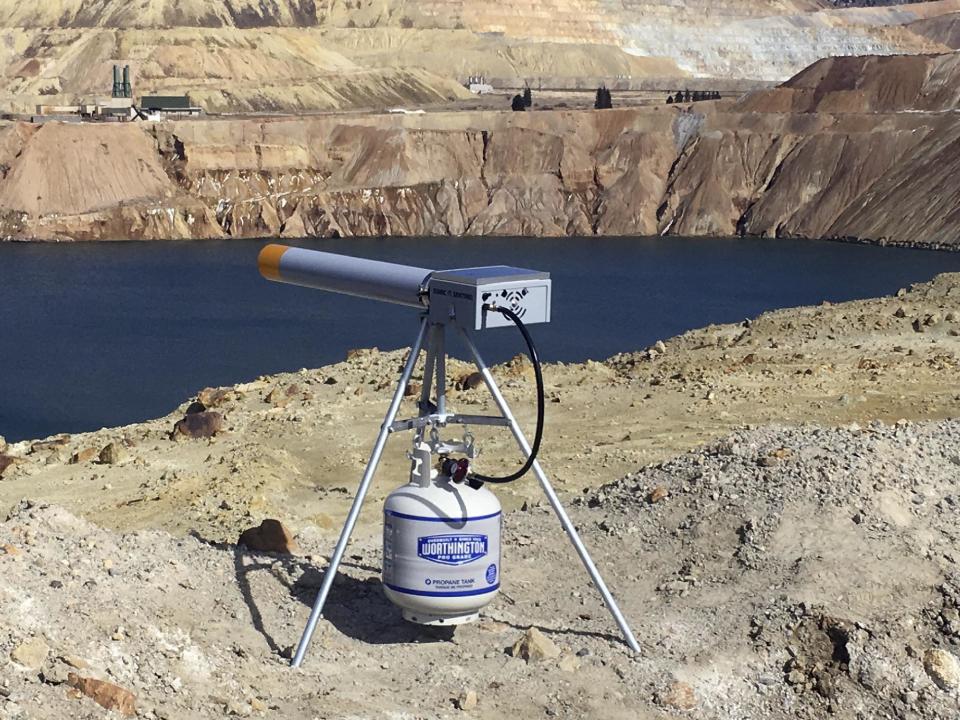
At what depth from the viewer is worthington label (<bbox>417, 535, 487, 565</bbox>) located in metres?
13.6

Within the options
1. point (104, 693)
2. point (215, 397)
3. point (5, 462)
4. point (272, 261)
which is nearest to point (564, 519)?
point (272, 261)

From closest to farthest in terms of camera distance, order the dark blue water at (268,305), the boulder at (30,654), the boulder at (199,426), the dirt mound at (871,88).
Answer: the boulder at (30,654), the boulder at (199,426), the dark blue water at (268,305), the dirt mound at (871,88)

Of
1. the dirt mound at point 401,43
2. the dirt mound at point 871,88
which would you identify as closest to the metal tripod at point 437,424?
the dirt mound at point 871,88

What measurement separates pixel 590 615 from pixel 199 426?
13.7 metres

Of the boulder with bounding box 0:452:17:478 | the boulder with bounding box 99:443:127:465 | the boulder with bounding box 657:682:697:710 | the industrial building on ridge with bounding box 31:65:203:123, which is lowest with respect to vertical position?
the industrial building on ridge with bounding box 31:65:203:123

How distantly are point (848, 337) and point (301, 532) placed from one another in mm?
15748

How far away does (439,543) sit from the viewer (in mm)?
13633

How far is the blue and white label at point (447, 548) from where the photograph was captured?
1363 centimetres

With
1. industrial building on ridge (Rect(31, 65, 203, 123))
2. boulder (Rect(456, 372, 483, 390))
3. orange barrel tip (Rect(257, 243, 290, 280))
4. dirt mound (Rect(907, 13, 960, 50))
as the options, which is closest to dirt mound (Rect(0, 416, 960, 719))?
orange barrel tip (Rect(257, 243, 290, 280))

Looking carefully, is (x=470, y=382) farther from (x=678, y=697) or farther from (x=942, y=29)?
(x=942, y=29)

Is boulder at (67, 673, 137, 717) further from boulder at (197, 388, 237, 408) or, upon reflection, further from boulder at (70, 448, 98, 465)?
boulder at (197, 388, 237, 408)

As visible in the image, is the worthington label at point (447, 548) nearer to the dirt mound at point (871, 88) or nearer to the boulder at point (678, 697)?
the boulder at point (678, 697)

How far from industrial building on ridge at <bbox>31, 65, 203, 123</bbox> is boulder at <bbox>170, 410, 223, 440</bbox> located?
8293 cm

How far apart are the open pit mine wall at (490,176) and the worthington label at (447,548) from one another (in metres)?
83.8
